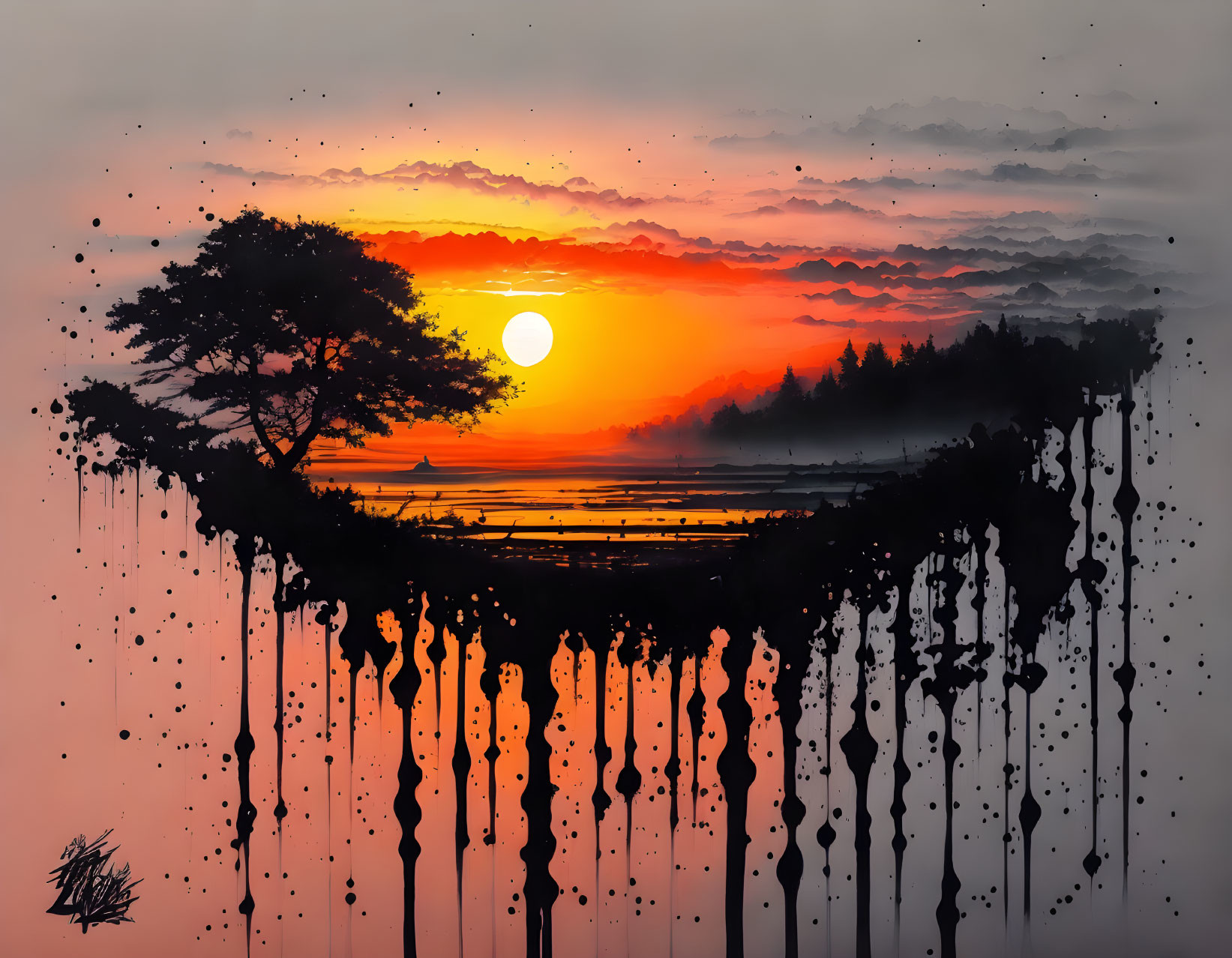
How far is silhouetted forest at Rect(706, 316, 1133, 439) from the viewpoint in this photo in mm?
1713

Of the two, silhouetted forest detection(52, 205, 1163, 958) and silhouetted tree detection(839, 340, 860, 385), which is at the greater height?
silhouetted tree detection(839, 340, 860, 385)

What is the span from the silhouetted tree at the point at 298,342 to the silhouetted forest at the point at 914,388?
1.82 feet

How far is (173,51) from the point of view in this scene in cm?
174

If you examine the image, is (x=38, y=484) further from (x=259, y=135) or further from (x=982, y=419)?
(x=982, y=419)

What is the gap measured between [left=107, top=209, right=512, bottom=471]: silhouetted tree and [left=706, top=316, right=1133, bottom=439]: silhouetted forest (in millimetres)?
554


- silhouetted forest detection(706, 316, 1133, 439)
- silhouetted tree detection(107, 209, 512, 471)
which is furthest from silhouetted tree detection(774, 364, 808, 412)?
silhouetted tree detection(107, 209, 512, 471)

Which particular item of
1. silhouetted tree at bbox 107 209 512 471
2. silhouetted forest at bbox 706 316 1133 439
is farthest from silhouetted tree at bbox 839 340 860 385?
silhouetted tree at bbox 107 209 512 471

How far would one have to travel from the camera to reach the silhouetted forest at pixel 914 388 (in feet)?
5.62

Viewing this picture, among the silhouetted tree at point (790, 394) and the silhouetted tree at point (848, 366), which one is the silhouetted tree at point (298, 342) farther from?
the silhouetted tree at point (848, 366)

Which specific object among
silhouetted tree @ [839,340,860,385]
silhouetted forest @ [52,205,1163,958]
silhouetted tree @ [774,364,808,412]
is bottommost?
silhouetted forest @ [52,205,1163,958]

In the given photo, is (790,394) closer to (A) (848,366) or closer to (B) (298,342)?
(A) (848,366)

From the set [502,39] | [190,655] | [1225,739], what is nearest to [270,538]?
[190,655]

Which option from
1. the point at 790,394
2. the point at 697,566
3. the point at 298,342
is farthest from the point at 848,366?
the point at 298,342

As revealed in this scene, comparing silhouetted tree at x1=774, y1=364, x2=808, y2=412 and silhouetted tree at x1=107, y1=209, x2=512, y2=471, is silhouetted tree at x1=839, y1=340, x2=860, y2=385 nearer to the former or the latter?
silhouetted tree at x1=774, y1=364, x2=808, y2=412
